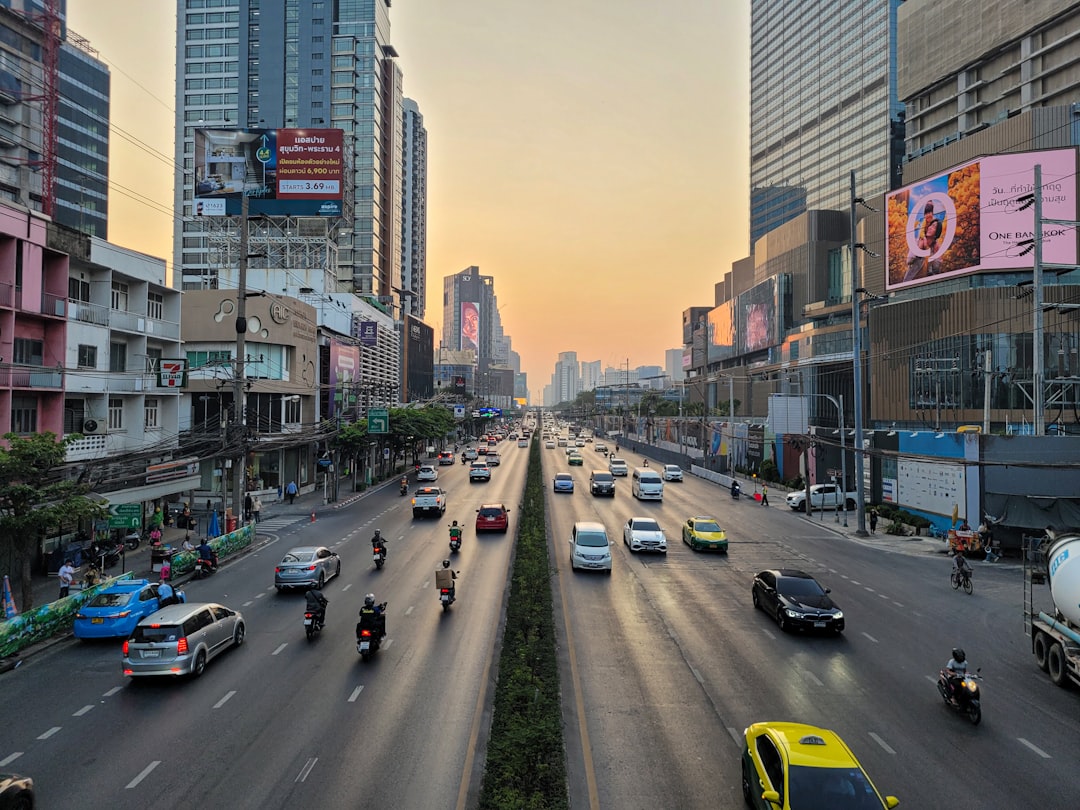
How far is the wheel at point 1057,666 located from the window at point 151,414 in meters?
36.5

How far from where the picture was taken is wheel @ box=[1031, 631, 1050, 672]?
1587cm

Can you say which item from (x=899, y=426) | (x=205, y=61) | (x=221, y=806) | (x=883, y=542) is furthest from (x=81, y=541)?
(x=205, y=61)

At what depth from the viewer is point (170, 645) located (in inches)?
585

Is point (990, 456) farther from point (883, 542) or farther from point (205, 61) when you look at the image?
point (205, 61)

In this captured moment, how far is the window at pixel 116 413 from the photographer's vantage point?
33.1m

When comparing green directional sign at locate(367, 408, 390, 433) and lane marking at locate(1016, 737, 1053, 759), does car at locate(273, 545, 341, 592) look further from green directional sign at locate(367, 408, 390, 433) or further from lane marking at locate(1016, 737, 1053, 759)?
green directional sign at locate(367, 408, 390, 433)

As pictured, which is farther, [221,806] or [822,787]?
[221,806]

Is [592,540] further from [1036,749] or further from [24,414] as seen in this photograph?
[24,414]

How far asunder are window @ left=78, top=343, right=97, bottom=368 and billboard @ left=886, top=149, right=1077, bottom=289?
58.3 meters

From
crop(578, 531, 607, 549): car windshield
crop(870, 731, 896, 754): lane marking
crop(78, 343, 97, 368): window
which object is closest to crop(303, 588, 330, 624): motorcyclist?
crop(578, 531, 607, 549): car windshield

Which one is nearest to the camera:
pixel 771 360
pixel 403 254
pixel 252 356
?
pixel 252 356

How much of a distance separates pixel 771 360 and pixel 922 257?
49969 millimetres

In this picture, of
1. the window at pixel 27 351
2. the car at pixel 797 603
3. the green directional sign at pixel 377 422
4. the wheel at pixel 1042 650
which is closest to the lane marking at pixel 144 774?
the car at pixel 797 603

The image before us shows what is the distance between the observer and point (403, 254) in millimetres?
180250
